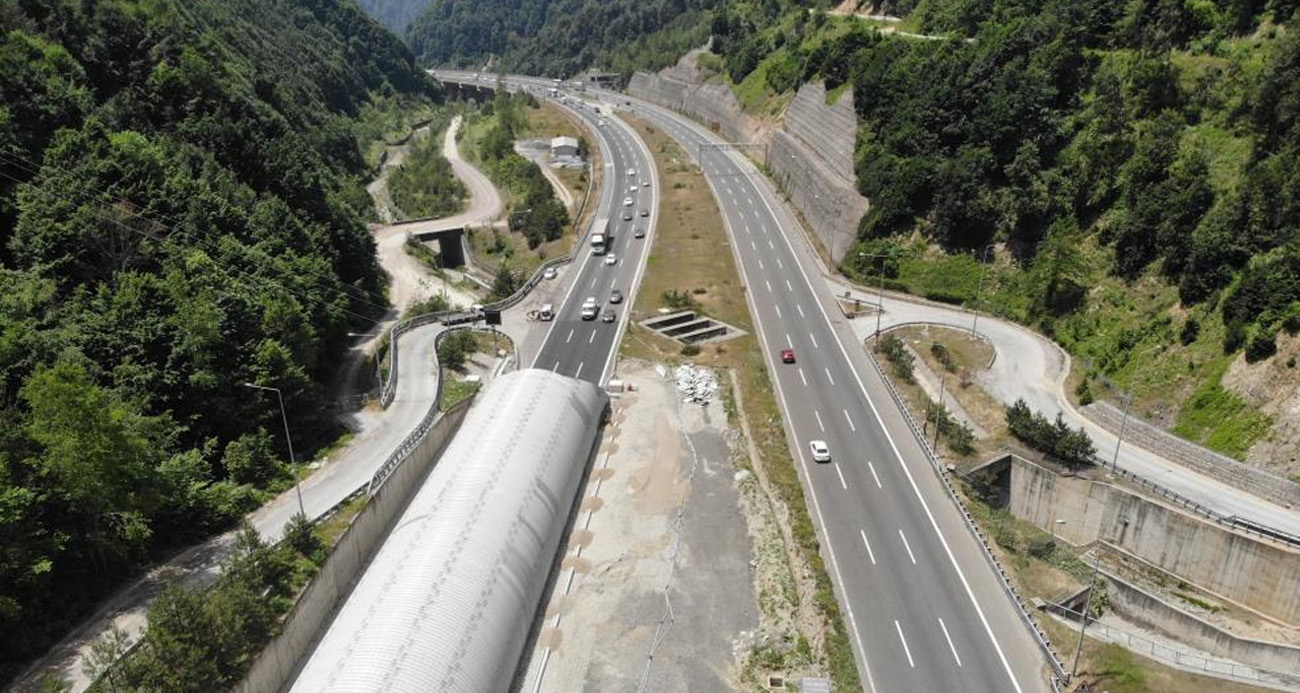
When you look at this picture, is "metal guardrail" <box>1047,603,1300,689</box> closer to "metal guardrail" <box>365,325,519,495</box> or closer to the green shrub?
the green shrub

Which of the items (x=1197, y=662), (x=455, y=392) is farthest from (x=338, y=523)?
(x=1197, y=662)

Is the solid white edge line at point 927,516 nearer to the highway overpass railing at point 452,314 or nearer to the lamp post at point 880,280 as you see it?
the lamp post at point 880,280

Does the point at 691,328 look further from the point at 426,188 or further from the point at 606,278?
the point at 426,188

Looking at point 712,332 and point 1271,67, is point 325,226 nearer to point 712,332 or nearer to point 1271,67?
point 712,332

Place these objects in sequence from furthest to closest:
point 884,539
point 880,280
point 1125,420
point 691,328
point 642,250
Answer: point 642,250 < point 880,280 < point 691,328 < point 1125,420 < point 884,539

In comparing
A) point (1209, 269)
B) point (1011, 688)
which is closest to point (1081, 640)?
point (1011, 688)

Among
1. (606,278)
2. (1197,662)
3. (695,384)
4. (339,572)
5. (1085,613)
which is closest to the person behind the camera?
(1085,613)
